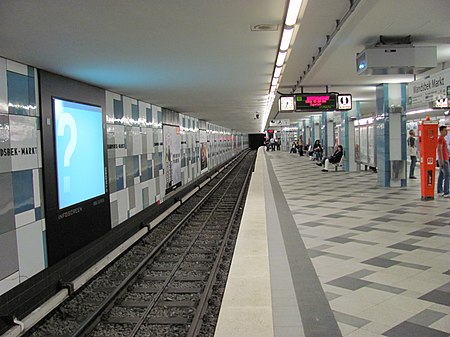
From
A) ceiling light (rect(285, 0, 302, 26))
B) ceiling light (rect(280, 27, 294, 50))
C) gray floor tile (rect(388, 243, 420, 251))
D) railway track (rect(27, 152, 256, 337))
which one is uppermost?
ceiling light (rect(280, 27, 294, 50))

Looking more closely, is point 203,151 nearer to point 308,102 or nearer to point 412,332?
point 308,102

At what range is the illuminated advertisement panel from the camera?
5.84 m

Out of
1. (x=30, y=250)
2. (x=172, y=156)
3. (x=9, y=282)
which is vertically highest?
(x=172, y=156)

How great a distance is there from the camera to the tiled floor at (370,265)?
3598 millimetres

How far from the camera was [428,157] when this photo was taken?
9938mm

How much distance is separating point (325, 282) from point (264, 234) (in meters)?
2.37

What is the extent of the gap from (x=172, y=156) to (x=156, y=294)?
8.13 meters

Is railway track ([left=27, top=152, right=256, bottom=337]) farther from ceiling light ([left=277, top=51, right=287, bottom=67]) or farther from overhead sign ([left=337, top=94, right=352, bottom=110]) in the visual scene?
overhead sign ([left=337, top=94, right=352, bottom=110])

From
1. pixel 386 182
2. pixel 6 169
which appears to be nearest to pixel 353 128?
pixel 386 182

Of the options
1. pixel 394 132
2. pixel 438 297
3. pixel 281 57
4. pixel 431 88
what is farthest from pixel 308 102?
pixel 438 297

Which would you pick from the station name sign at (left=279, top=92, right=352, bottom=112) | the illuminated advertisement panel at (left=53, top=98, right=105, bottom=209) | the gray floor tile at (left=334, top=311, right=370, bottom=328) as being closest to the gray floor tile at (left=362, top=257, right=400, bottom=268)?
the gray floor tile at (left=334, top=311, right=370, bottom=328)

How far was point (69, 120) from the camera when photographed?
610 centimetres

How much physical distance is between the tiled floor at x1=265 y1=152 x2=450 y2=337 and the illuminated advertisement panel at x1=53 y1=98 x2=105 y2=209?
9.82 ft

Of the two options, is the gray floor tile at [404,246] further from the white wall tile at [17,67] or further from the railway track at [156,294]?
the white wall tile at [17,67]
